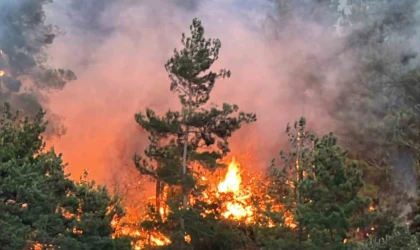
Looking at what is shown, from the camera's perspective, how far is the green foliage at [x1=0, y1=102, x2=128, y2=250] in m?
13.6

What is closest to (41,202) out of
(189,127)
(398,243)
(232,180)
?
(189,127)

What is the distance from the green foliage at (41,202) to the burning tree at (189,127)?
6.88 ft

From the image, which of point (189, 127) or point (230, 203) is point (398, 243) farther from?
point (230, 203)

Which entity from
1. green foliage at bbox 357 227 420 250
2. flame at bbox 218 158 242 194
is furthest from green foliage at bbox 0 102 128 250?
flame at bbox 218 158 242 194

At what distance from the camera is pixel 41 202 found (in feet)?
46.3

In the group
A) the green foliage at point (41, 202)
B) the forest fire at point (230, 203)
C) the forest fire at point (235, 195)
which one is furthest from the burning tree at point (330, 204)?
the forest fire at point (235, 195)

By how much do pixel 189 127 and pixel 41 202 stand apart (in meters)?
5.96

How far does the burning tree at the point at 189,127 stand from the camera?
1788 cm

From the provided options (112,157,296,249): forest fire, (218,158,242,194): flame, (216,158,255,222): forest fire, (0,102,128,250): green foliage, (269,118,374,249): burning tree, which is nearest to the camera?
(269,118,374,249): burning tree

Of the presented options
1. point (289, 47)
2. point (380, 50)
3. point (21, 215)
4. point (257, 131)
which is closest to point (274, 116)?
point (257, 131)

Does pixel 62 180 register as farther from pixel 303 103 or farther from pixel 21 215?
pixel 303 103

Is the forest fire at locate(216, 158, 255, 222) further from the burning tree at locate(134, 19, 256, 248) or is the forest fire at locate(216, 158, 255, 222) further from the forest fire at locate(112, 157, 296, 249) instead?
the burning tree at locate(134, 19, 256, 248)

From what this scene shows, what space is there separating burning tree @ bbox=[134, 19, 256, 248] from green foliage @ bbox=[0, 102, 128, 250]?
6.88 feet

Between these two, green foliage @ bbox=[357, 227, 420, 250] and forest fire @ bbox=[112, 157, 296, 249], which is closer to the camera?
green foliage @ bbox=[357, 227, 420, 250]
